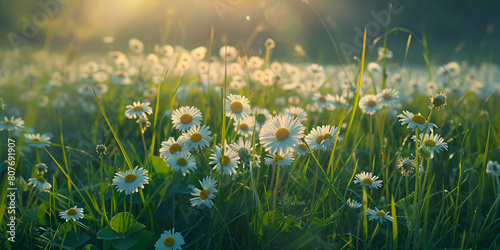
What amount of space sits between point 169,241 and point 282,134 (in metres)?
0.41

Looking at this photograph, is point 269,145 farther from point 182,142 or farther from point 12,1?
point 12,1

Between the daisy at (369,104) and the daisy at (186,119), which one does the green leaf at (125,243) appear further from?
the daisy at (369,104)

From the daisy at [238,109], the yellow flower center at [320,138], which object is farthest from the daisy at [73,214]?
the yellow flower center at [320,138]

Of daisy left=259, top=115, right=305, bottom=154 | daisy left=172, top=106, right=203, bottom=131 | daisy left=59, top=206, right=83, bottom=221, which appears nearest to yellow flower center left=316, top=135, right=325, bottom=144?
daisy left=259, top=115, right=305, bottom=154

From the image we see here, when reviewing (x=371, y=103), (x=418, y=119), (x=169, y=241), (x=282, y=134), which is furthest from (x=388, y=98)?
(x=169, y=241)

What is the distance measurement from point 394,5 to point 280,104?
1.25 metres

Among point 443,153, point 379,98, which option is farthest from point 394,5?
point 443,153

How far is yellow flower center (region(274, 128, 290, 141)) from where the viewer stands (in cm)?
99

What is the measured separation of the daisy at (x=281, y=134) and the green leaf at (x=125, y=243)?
436 mm

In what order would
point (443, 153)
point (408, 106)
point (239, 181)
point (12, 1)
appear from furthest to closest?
point (12, 1) < point (408, 106) < point (443, 153) < point (239, 181)

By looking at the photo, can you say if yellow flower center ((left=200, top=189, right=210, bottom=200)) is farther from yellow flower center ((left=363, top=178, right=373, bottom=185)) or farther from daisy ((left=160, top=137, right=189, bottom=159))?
yellow flower center ((left=363, top=178, right=373, bottom=185))

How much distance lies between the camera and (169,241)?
3.02 ft

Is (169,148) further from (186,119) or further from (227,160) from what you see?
(227,160)

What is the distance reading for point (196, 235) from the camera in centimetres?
106
